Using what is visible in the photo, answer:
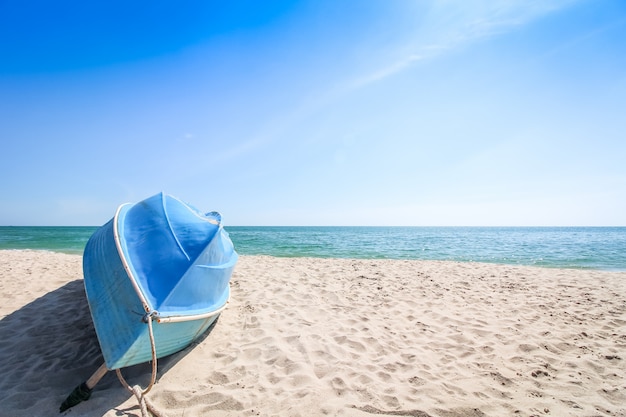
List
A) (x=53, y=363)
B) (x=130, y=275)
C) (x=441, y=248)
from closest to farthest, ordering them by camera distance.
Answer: (x=130, y=275)
(x=53, y=363)
(x=441, y=248)

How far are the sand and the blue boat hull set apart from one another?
2.14ft

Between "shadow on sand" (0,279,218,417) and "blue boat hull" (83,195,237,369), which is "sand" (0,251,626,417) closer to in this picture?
"shadow on sand" (0,279,218,417)

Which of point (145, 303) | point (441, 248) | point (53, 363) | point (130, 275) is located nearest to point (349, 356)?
point (145, 303)

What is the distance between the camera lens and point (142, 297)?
108 inches

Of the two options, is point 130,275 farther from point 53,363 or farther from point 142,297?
point 53,363

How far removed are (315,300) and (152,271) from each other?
3.70 m

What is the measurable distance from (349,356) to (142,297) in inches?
109

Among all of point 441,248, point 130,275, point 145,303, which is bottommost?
point 441,248

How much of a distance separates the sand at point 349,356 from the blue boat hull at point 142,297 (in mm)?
654

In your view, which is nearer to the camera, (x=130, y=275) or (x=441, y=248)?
(x=130, y=275)

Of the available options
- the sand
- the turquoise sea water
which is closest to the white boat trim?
the sand

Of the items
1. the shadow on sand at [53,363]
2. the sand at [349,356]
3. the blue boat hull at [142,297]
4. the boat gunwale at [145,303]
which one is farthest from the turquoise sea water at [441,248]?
the boat gunwale at [145,303]

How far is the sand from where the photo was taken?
292 cm

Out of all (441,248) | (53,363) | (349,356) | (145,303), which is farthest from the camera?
(441,248)
